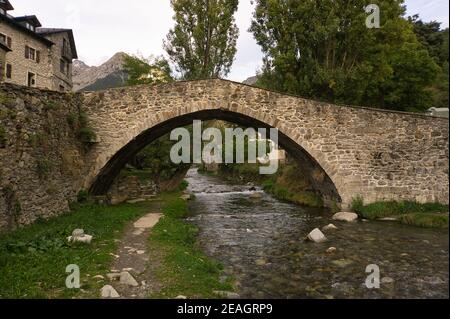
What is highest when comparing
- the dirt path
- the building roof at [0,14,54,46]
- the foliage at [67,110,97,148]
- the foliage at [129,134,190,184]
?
the building roof at [0,14,54,46]

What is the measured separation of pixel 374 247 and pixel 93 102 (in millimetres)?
11896

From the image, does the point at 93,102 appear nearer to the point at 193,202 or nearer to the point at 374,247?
the point at 193,202

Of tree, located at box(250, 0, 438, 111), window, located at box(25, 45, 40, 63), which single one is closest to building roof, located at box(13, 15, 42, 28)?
window, located at box(25, 45, 40, 63)

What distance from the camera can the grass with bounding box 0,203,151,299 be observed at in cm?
588

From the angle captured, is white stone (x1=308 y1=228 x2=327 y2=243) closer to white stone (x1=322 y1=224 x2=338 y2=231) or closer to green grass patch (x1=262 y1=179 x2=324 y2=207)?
white stone (x1=322 y1=224 x2=338 y2=231)

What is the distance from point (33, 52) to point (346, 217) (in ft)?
92.5

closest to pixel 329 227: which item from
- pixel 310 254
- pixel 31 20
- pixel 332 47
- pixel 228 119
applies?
pixel 310 254

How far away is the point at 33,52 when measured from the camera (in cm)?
2981

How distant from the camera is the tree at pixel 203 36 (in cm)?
2102

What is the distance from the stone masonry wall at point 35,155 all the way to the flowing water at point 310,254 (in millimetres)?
5049

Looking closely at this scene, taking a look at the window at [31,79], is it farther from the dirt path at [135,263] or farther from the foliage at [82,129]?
the dirt path at [135,263]

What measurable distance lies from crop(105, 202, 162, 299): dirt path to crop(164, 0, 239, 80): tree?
12.2 metres

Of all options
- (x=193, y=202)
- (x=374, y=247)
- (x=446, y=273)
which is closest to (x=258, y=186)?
(x=193, y=202)

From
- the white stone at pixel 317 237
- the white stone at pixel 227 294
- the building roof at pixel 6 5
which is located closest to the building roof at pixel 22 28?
the building roof at pixel 6 5
